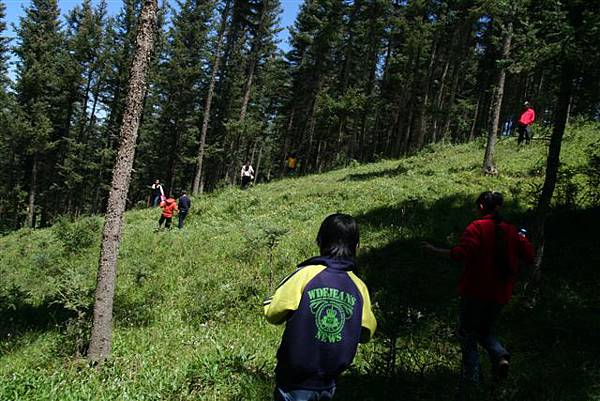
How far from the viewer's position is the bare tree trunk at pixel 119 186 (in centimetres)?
718

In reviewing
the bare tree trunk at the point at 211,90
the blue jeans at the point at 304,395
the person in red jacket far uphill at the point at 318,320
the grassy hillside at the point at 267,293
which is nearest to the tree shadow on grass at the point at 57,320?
the grassy hillside at the point at 267,293

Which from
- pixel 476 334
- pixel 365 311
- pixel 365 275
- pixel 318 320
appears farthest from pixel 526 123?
pixel 318 320

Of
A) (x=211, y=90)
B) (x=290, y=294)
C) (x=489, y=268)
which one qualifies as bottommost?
(x=290, y=294)

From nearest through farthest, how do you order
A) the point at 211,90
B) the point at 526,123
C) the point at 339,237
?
1. the point at 339,237
2. the point at 526,123
3. the point at 211,90

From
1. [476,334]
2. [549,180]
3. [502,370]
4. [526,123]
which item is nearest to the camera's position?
[502,370]

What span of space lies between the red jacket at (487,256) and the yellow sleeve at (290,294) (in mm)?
2698

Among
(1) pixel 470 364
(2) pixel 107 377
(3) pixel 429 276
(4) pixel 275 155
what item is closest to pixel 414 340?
(1) pixel 470 364

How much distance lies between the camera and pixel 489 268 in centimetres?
493

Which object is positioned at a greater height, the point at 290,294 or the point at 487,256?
the point at 487,256

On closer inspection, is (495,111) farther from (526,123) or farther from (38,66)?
(38,66)

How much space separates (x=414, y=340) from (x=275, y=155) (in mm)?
60832

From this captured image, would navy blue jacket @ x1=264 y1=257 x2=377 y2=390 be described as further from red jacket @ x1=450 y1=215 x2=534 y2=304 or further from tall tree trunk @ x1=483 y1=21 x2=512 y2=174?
tall tree trunk @ x1=483 y1=21 x2=512 y2=174

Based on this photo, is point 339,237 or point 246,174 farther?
point 246,174

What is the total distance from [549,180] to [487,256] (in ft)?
13.2
